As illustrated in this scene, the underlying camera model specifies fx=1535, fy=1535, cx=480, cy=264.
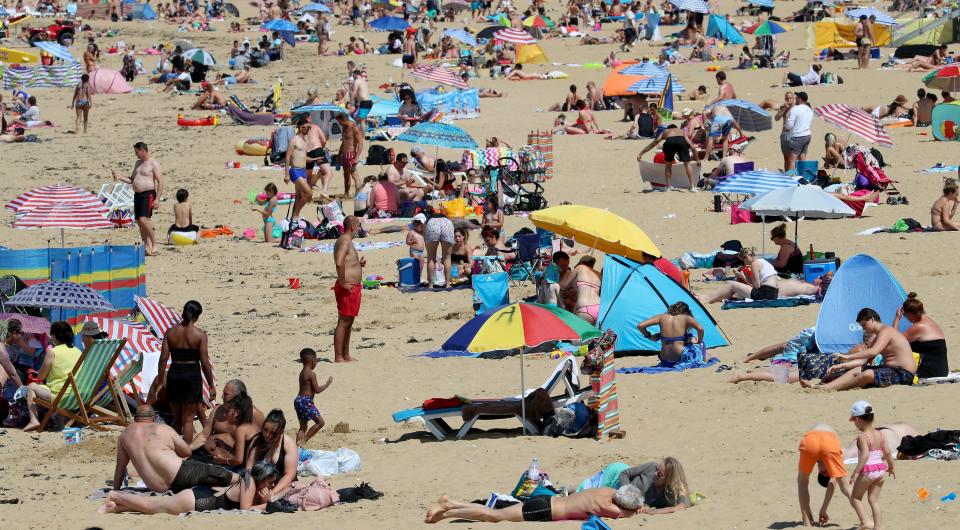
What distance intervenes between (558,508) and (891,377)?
3345mm

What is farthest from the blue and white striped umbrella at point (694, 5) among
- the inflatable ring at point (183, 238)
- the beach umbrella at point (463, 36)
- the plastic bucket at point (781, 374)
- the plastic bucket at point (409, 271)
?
the plastic bucket at point (781, 374)

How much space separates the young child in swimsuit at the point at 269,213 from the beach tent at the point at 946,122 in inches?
383

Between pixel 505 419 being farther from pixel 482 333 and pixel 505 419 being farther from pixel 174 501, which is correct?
pixel 174 501

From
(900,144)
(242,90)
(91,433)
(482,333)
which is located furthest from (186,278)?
(242,90)

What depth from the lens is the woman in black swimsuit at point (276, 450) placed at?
8.73 metres

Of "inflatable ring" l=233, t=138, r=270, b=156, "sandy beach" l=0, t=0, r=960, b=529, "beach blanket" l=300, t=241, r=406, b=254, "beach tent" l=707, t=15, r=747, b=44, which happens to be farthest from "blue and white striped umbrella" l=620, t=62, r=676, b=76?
"beach tent" l=707, t=15, r=747, b=44

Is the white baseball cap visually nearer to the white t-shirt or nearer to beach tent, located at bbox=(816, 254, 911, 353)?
beach tent, located at bbox=(816, 254, 911, 353)

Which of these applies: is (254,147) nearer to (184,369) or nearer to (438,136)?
(438,136)

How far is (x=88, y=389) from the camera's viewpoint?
10586mm

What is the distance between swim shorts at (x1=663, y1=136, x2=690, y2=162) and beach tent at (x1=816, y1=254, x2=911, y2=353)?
7.81m

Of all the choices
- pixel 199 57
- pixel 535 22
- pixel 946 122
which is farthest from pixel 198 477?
pixel 535 22

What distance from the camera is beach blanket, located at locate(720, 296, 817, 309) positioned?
1352 centimetres

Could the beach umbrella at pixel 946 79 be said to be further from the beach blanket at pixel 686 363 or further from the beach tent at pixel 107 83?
the beach tent at pixel 107 83

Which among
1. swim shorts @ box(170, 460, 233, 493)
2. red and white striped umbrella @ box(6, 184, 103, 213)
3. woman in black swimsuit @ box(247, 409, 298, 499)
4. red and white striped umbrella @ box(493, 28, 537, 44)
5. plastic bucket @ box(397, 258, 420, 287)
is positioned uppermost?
red and white striped umbrella @ box(493, 28, 537, 44)
